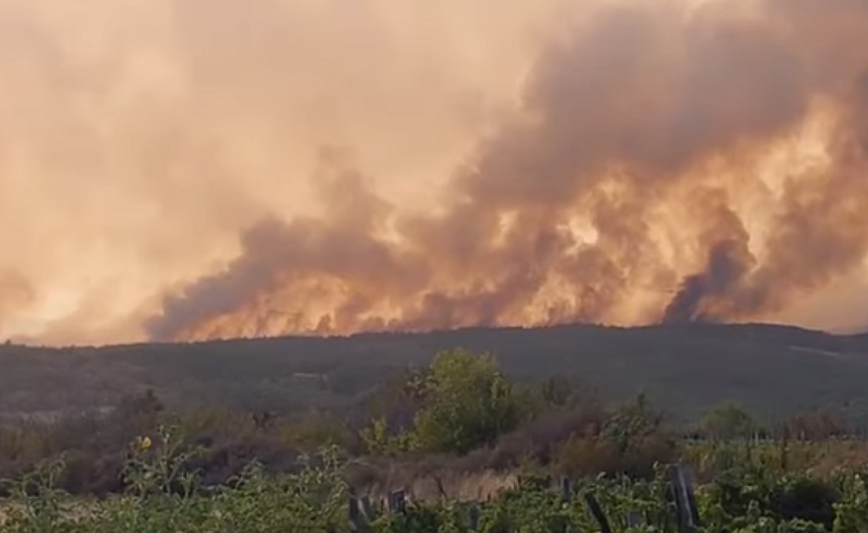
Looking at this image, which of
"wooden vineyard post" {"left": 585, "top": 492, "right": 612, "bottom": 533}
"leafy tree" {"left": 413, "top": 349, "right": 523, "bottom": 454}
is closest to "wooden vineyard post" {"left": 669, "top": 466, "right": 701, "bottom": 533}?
"wooden vineyard post" {"left": 585, "top": 492, "right": 612, "bottom": 533}

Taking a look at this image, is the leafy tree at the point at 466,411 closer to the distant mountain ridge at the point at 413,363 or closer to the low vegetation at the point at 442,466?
the low vegetation at the point at 442,466

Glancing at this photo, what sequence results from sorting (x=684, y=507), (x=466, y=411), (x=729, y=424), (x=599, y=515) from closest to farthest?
(x=599, y=515) < (x=684, y=507) < (x=466, y=411) < (x=729, y=424)

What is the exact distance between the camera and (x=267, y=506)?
15008 millimetres

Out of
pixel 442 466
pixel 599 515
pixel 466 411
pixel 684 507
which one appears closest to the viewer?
pixel 599 515

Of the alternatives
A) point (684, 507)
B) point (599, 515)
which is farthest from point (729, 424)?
point (599, 515)

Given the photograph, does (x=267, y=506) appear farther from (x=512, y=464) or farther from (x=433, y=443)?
(x=433, y=443)

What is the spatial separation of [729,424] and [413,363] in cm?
4893

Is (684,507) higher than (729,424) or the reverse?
the reverse

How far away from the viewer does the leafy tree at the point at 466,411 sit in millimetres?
57750

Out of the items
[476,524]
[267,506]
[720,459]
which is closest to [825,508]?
Answer: [476,524]

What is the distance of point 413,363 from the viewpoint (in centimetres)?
11294

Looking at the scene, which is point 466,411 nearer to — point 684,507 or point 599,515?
point 684,507

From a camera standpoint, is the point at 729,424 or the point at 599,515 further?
the point at 729,424

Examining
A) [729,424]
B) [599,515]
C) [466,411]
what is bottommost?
[599,515]
